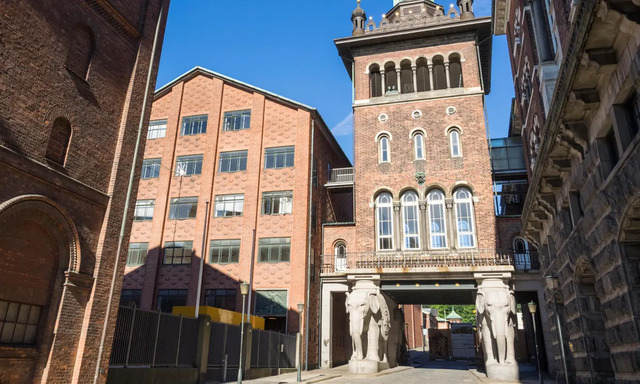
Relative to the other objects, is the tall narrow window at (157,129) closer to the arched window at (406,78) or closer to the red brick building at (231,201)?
the red brick building at (231,201)

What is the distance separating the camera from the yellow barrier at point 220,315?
23.3 metres

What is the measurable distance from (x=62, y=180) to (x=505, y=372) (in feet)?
71.2

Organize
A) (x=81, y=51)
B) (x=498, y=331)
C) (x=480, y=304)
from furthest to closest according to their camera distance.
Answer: (x=480, y=304) → (x=498, y=331) → (x=81, y=51)

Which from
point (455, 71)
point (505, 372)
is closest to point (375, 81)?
point (455, 71)

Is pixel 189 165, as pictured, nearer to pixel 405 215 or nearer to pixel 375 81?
pixel 375 81

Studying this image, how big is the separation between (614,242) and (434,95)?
24.2 meters

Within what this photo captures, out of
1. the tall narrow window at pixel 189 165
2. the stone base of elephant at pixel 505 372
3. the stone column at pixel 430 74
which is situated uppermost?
the stone column at pixel 430 74

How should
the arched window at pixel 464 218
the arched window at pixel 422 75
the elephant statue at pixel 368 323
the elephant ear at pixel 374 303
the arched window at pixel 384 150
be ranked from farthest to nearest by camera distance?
the arched window at pixel 422 75
the arched window at pixel 384 150
the arched window at pixel 464 218
the elephant ear at pixel 374 303
the elephant statue at pixel 368 323

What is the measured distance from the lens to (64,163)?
42.3ft

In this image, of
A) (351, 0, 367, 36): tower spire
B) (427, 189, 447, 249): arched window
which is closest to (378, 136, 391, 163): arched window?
(427, 189, 447, 249): arched window

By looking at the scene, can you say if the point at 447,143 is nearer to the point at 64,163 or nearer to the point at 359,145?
the point at 359,145

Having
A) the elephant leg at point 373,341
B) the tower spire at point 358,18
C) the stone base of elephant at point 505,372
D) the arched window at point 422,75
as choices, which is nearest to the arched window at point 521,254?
the stone base of elephant at point 505,372

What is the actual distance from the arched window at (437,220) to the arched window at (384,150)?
3892 mm

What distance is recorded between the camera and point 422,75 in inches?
1341
